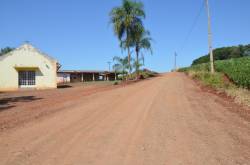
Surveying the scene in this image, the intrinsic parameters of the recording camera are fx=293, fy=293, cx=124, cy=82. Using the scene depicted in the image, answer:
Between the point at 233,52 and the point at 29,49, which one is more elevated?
the point at 233,52

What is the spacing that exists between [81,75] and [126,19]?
28001 mm

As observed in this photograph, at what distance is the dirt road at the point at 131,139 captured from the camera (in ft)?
17.0

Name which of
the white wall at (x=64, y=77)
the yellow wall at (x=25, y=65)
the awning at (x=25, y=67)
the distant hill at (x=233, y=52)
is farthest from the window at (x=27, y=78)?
the distant hill at (x=233, y=52)

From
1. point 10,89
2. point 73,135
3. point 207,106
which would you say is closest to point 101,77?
point 10,89

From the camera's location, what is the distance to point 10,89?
89.2ft

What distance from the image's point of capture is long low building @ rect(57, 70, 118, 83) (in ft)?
186

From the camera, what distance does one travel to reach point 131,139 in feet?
21.1

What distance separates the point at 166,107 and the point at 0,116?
5.96 meters

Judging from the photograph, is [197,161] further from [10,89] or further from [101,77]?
[101,77]

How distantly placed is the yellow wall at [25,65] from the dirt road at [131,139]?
19275 mm

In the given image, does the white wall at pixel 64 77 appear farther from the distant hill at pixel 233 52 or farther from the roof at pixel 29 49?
the distant hill at pixel 233 52

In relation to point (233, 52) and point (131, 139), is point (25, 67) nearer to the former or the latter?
point (131, 139)

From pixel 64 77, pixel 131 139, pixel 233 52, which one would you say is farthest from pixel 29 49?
pixel 233 52

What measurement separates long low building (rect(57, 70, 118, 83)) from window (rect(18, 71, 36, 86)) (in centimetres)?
2573
